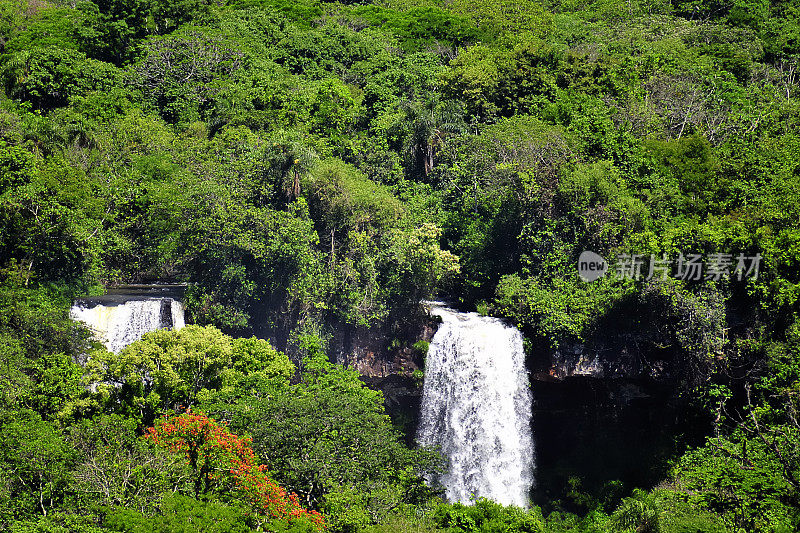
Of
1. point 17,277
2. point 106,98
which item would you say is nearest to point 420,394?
point 17,277

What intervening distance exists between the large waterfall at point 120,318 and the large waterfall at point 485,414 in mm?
9679

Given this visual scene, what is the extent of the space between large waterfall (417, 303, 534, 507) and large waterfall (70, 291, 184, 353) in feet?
31.8

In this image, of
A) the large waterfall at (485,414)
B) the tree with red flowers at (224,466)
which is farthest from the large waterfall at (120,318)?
the large waterfall at (485,414)

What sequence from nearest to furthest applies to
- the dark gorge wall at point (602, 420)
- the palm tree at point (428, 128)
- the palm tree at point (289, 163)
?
the dark gorge wall at point (602, 420)
the palm tree at point (289, 163)
the palm tree at point (428, 128)

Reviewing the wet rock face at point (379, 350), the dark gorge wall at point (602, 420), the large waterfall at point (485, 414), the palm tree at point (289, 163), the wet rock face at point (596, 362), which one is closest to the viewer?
the dark gorge wall at point (602, 420)

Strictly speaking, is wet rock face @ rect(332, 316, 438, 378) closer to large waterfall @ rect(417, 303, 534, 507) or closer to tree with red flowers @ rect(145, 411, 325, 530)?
large waterfall @ rect(417, 303, 534, 507)

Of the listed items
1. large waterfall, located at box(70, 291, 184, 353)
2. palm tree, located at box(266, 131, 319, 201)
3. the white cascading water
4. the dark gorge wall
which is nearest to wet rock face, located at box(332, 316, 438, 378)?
the dark gorge wall

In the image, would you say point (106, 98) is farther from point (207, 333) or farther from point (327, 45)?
point (207, 333)

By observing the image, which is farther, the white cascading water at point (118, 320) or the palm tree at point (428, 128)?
the palm tree at point (428, 128)

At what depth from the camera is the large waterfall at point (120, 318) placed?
111 feet

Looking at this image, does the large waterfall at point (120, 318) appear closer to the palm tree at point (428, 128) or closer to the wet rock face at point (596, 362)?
the palm tree at point (428, 128)

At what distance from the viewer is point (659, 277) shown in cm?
3077

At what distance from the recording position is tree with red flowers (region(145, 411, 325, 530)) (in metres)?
24.5

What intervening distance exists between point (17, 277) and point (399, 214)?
13587mm
